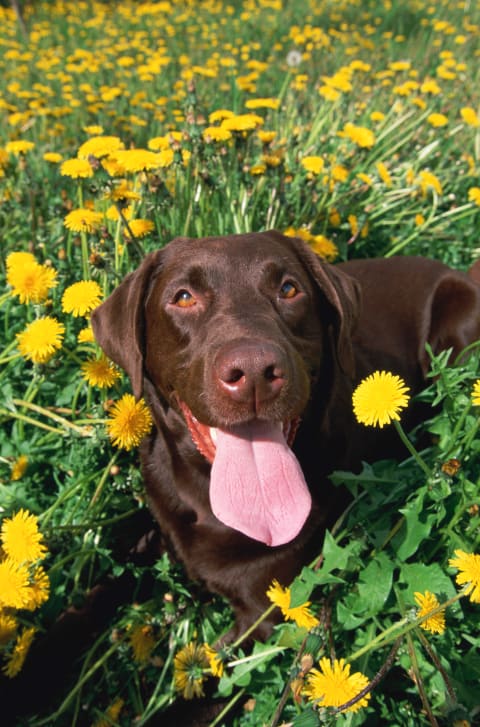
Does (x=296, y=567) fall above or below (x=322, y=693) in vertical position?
below

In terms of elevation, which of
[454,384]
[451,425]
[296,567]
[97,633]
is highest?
[454,384]

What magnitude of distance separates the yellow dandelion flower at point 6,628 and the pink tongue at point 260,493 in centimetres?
62

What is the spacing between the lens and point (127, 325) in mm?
1843

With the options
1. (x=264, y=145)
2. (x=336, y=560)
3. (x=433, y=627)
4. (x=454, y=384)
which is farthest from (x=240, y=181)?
(x=433, y=627)

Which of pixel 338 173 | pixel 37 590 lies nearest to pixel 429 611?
pixel 37 590

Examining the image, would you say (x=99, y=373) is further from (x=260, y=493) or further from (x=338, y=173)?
(x=338, y=173)

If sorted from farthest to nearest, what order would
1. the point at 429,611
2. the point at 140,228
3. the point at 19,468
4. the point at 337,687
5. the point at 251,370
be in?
1. the point at 140,228
2. the point at 19,468
3. the point at 251,370
4. the point at 429,611
5. the point at 337,687

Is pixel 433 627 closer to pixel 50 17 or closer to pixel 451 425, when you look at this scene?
pixel 451 425

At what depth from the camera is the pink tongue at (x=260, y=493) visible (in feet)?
5.33

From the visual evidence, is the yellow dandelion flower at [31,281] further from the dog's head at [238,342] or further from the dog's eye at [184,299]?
the dog's eye at [184,299]

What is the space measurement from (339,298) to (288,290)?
0.59ft

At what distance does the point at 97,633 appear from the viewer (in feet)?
6.88

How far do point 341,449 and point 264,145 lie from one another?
1509mm

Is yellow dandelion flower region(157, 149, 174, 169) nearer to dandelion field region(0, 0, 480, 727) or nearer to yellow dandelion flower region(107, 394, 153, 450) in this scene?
dandelion field region(0, 0, 480, 727)
